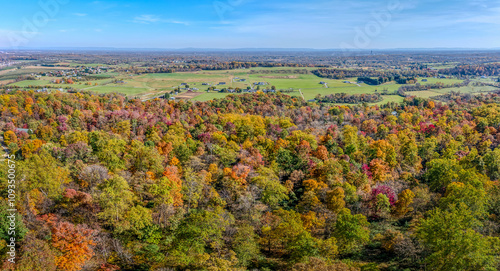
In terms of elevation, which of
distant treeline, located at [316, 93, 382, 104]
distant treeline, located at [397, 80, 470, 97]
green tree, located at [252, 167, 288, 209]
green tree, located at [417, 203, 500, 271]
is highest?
distant treeline, located at [397, 80, 470, 97]

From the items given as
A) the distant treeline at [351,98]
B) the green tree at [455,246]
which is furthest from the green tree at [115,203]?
the distant treeline at [351,98]

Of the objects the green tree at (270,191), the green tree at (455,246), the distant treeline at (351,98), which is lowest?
the green tree at (270,191)

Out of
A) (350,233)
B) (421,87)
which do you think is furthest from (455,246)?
(421,87)

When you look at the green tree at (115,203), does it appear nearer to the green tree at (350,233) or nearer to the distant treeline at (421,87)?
the green tree at (350,233)

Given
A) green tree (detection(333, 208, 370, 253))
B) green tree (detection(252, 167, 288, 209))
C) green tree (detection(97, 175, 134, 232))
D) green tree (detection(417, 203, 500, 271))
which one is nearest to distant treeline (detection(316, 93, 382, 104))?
green tree (detection(252, 167, 288, 209))

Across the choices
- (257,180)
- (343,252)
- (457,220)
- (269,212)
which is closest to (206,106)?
(257,180)

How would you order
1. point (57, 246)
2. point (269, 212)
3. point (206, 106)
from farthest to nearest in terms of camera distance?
point (206, 106)
point (269, 212)
point (57, 246)

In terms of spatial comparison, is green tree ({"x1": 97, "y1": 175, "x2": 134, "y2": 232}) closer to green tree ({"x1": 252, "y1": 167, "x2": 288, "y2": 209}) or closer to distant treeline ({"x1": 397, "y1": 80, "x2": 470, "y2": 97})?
green tree ({"x1": 252, "y1": 167, "x2": 288, "y2": 209})

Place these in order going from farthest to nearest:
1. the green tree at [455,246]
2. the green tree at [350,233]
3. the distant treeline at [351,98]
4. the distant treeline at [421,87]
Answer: the distant treeline at [421,87]
the distant treeline at [351,98]
the green tree at [350,233]
the green tree at [455,246]

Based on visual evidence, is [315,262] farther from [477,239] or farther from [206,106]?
[206,106]
